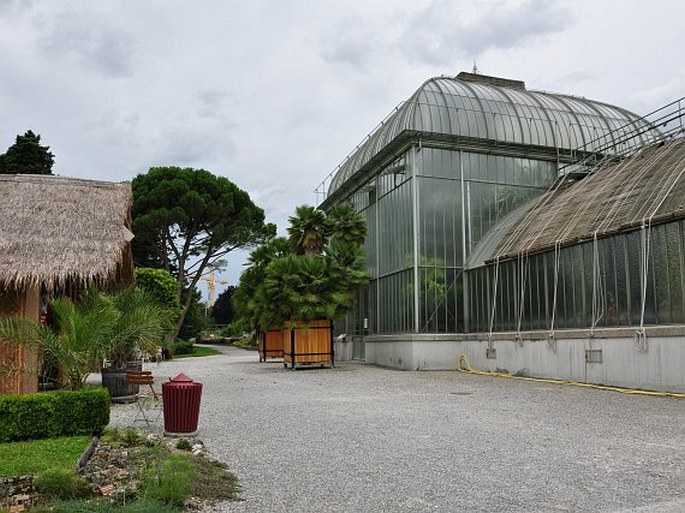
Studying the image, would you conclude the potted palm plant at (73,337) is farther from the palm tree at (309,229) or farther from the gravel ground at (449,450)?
the palm tree at (309,229)

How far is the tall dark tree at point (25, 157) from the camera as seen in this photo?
31.6 m

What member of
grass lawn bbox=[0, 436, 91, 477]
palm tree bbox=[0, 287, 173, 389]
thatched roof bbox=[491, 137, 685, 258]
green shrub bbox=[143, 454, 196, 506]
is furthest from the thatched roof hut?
thatched roof bbox=[491, 137, 685, 258]

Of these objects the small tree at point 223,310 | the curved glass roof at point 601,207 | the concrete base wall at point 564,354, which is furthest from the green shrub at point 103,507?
the small tree at point 223,310

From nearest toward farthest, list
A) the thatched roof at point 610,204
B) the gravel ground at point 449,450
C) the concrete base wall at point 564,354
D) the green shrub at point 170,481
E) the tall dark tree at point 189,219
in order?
1. the green shrub at point 170,481
2. the gravel ground at point 449,450
3. the concrete base wall at point 564,354
4. the thatched roof at point 610,204
5. the tall dark tree at point 189,219

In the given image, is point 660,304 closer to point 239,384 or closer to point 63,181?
point 239,384

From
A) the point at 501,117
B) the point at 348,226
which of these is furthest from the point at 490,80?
the point at 348,226

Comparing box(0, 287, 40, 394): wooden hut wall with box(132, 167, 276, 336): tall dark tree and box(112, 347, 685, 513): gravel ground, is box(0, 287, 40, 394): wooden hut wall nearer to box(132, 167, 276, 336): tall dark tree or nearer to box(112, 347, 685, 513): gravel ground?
box(112, 347, 685, 513): gravel ground

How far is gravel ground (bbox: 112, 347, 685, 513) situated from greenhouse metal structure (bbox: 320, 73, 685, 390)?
8.47ft

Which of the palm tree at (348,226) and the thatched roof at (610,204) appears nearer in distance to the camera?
the thatched roof at (610,204)

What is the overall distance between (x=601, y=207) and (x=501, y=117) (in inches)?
337

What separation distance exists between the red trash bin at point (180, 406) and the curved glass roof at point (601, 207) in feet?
39.0

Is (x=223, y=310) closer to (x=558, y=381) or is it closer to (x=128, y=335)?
(x=558, y=381)

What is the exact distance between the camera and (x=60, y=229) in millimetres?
14406

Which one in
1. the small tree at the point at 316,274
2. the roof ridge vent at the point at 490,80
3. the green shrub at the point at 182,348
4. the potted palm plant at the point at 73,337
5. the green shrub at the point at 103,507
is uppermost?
the roof ridge vent at the point at 490,80
